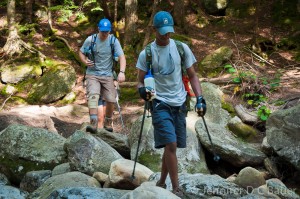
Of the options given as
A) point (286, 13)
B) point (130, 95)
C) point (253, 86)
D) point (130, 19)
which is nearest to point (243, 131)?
point (253, 86)

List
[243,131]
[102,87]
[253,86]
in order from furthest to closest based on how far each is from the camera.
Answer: [253,86], [243,131], [102,87]

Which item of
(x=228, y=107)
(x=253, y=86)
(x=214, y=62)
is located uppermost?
(x=214, y=62)

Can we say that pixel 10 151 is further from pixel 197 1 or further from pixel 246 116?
pixel 197 1

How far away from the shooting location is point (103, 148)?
6.41 m

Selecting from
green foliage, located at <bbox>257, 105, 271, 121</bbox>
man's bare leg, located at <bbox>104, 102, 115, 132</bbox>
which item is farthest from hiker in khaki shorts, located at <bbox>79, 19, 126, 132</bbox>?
green foliage, located at <bbox>257, 105, 271, 121</bbox>

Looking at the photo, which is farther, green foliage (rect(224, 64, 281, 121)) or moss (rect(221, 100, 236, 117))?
green foliage (rect(224, 64, 281, 121))

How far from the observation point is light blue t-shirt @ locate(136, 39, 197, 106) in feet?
13.9

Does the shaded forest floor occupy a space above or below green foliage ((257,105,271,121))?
above

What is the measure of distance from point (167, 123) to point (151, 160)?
2751mm

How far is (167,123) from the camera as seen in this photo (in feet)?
13.7

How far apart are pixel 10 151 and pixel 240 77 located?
20.2 feet

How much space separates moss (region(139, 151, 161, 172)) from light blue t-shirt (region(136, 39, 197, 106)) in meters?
2.59

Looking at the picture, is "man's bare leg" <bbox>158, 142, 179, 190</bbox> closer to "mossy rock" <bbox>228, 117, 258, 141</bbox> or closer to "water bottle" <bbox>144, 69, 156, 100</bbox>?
"water bottle" <bbox>144, 69, 156, 100</bbox>

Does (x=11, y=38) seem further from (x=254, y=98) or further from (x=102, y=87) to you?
(x=254, y=98)
